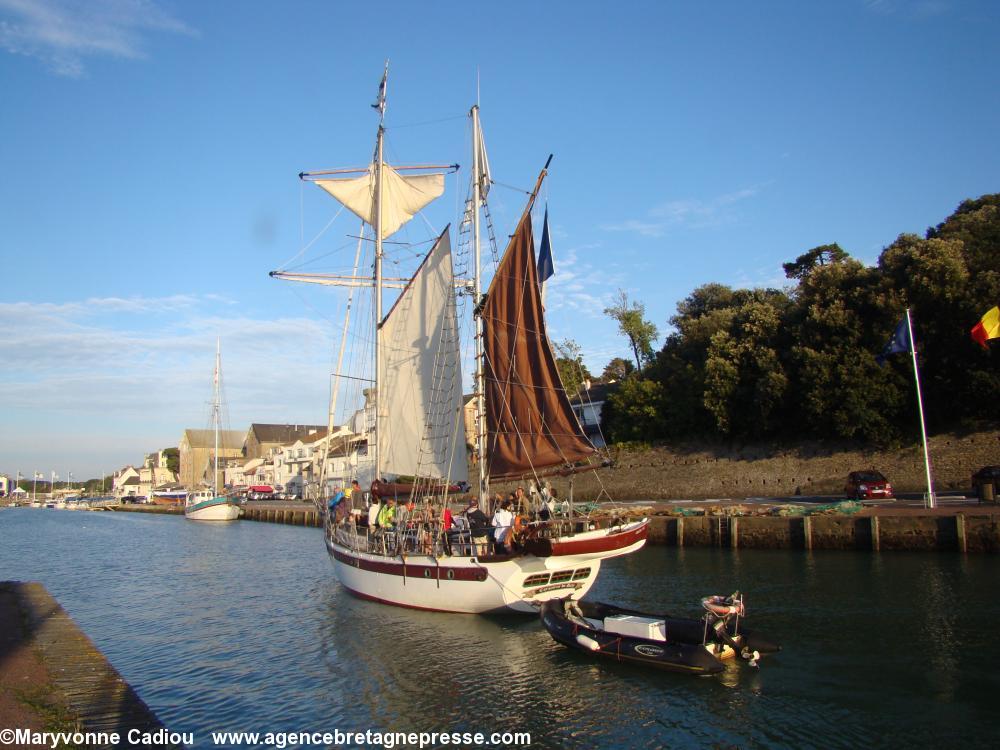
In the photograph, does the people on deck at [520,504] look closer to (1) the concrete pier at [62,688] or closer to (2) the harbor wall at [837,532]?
(1) the concrete pier at [62,688]

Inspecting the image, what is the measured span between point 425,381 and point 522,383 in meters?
4.73

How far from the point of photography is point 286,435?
486 ft

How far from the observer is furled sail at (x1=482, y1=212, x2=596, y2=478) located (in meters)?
22.3

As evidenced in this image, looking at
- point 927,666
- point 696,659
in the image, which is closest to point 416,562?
point 696,659

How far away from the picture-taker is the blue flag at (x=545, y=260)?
80.4 ft

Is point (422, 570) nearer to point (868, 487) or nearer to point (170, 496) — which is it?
point (868, 487)

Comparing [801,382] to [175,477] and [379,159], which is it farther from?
[175,477]

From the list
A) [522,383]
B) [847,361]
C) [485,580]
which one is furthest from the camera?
[847,361]

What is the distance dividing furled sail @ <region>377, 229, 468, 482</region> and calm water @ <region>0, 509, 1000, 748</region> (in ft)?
17.2

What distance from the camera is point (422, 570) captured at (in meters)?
21.0

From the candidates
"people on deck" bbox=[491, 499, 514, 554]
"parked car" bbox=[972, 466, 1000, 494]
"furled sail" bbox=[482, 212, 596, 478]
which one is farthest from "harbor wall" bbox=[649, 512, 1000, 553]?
"people on deck" bbox=[491, 499, 514, 554]

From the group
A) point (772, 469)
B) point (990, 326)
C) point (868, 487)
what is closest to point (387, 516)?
point (990, 326)

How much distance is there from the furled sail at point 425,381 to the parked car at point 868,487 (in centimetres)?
2361

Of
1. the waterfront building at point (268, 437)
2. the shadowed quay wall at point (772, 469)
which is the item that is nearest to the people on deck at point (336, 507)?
the shadowed quay wall at point (772, 469)
